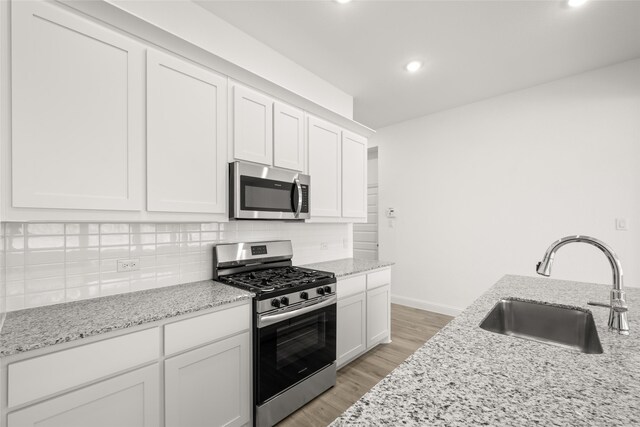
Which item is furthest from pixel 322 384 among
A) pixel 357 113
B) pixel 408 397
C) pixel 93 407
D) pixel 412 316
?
pixel 357 113

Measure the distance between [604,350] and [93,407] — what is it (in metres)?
1.93

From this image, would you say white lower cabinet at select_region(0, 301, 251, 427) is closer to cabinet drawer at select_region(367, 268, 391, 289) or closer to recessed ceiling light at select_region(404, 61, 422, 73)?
cabinet drawer at select_region(367, 268, 391, 289)

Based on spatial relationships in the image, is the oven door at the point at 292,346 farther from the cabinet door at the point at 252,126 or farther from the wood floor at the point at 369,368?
the cabinet door at the point at 252,126

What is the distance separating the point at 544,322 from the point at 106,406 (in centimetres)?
206

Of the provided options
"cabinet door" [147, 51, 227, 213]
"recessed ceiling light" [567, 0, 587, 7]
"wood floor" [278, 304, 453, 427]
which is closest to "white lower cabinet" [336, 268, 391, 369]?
"wood floor" [278, 304, 453, 427]

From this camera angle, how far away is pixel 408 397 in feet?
2.19

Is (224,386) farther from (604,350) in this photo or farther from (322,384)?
(604,350)

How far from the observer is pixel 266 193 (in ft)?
7.16

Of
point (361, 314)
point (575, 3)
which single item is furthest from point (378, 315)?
point (575, 3)

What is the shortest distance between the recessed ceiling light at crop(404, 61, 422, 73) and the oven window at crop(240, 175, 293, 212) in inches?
67.0

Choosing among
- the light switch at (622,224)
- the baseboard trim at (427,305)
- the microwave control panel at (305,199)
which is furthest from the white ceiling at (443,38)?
the baseboard trim at (427,305)

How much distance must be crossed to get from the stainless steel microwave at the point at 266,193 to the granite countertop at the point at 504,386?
1.50 metres

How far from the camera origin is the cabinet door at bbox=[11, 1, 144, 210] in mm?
1224

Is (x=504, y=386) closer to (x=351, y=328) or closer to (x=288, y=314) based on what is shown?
(x=288, y=314)
